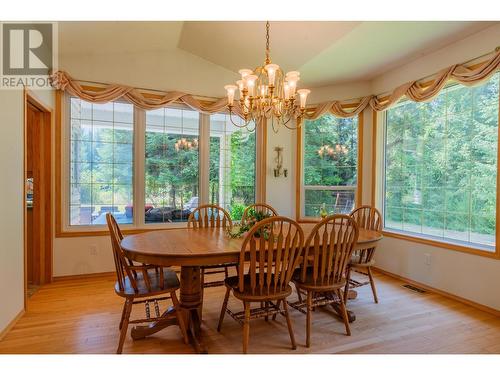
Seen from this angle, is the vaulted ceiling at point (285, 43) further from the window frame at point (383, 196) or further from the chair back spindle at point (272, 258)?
the chair back spindle at point (272, 258)

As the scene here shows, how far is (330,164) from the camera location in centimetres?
425

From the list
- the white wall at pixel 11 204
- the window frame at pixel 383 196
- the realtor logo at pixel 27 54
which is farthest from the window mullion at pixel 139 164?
the window frame at pixel 383 196

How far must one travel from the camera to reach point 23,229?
2594 mm

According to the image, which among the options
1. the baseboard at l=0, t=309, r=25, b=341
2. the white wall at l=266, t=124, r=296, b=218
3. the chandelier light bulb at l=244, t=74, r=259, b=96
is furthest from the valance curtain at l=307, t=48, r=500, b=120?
the baseboard at l=0, t=309, r=25, b=341

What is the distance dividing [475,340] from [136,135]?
394 centimetres

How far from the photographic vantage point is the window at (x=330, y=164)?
4156 mm

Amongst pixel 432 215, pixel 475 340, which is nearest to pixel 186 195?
pixel 432 215

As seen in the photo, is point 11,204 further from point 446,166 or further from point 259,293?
point 446,166

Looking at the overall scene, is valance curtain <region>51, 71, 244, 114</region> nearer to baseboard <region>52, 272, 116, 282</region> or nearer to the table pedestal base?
baseboard <region>52, 272, 116, 282</region>

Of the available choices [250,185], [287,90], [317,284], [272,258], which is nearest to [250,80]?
[287,90]

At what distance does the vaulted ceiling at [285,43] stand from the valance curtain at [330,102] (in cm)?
32

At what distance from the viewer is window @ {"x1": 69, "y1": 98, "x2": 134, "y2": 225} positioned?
11.7 ft

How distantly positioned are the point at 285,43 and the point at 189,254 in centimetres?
261
